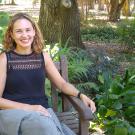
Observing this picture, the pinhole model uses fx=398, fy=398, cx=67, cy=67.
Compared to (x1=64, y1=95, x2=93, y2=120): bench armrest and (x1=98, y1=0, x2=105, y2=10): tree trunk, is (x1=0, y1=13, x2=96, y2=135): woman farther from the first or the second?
(x1=98, y1=0, x2=105, y2=10): tree trunk

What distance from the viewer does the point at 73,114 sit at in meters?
3.90

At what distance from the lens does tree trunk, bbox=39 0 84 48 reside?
9367 mm

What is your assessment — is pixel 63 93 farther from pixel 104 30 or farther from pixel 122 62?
pixel 104 30

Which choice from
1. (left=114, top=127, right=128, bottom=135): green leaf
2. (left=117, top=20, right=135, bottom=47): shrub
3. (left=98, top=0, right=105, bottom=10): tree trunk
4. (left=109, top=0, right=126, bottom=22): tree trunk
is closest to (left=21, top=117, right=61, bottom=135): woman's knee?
(left=114, top=127, right=128, bottom=135): green leaf

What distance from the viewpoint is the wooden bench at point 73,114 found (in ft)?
10.3

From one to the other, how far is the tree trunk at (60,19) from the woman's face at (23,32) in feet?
19.4

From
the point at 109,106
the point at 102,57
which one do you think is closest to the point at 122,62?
the point at 102,57

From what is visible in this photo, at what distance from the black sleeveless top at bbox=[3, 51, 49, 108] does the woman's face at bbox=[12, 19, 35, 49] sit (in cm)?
12

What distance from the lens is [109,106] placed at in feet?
18.3

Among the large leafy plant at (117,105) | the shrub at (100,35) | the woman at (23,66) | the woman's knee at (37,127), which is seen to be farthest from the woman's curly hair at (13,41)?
the shrub at (100,35)

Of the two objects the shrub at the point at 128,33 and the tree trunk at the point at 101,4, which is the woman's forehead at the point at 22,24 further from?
the tree trunk at the point at 101,4

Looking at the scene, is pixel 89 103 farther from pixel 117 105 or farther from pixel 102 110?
pixel 102 110

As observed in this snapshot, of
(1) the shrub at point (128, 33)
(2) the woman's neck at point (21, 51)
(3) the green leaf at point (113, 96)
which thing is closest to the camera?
(2) the woman's neck at point (21, 51)

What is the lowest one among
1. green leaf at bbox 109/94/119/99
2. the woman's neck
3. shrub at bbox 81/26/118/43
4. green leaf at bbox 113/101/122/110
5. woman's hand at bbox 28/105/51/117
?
shrub at bbox 81/26/118/43
